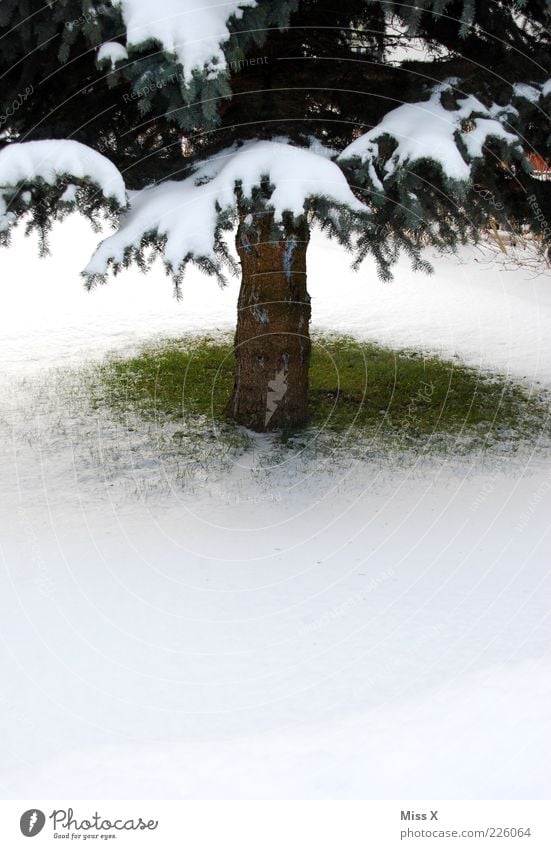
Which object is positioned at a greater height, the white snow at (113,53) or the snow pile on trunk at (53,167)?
the white snow at (113,53)

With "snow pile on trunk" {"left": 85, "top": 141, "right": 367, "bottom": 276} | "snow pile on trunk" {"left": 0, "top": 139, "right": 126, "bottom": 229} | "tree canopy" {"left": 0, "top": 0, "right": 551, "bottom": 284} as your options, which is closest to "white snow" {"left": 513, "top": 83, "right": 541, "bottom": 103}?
"tree canopy" {"left": 0, "top": 0, "right": 551, "bottom": 284}

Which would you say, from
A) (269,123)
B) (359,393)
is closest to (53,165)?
(269,123)

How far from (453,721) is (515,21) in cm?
435

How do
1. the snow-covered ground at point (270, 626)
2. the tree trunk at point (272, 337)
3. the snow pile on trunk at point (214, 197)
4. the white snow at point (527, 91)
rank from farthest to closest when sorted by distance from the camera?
the tree trunk at point (272, 337) < the white snow at point (527, 91) < the snow pile on trunk at point (214, 197) < the snow-covered ground at point (270, 626)

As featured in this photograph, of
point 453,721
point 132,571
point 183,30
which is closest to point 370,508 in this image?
point 132,571

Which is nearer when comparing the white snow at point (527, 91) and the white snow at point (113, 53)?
the white snow at point (113, 53)

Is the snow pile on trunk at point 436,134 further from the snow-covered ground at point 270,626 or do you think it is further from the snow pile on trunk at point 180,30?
the snow-covered ground at point 270,626

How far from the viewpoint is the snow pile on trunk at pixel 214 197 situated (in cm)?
397

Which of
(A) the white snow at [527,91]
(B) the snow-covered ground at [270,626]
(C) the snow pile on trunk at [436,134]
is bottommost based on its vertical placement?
(B) the snow-covered ground at [270,626]

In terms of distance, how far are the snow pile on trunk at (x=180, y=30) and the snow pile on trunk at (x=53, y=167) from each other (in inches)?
24.2

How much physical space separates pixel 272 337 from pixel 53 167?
9.23 ft

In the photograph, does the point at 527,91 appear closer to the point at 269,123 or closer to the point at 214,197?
the point at 269,123

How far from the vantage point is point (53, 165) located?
3879 millimetres

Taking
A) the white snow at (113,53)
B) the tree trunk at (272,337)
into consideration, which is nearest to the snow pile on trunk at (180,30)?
the white snow at (113,53)
